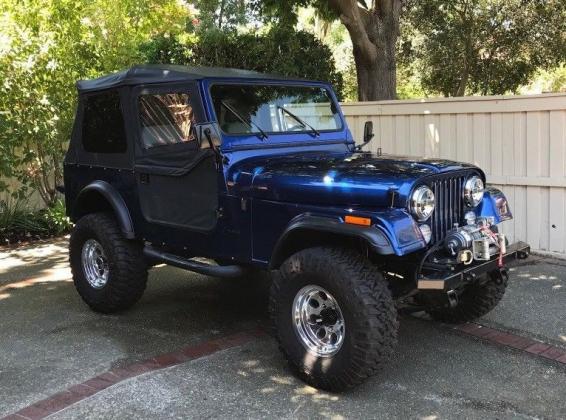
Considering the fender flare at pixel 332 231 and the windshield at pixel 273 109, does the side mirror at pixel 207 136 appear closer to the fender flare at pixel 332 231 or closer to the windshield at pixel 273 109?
the windshield at pixel 273 109

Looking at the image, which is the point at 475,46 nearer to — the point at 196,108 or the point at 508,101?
the point at 508,101

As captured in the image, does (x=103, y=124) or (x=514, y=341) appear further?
(x=103, y=124)

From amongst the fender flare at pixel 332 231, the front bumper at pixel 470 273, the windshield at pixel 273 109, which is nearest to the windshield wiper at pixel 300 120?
the windshield at pixel 273 109

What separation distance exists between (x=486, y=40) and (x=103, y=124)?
13.3 meters

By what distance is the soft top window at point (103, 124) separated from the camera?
16.8 ft

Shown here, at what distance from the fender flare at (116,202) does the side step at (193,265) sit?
8.2 inches

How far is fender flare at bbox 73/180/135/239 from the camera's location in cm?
494

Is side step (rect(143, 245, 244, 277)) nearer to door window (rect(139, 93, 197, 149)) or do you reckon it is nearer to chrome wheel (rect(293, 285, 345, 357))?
chrome wheel (rect(293, 285, 345, 357))

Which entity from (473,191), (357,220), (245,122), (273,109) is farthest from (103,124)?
(473,191)

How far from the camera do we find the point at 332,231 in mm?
3598

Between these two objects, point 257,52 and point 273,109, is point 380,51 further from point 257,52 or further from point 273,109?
point 273,109

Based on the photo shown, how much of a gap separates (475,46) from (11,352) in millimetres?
14695

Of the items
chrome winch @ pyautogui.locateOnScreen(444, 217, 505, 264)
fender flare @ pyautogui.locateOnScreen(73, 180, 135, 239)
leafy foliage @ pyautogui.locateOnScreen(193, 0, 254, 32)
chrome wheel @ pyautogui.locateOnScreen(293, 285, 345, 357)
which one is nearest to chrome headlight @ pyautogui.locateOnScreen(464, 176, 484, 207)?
chrome winch @ pyautogui.locateOnScreen(444, 217, 505, 264)

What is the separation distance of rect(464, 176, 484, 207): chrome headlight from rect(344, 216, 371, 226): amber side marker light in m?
0.94
